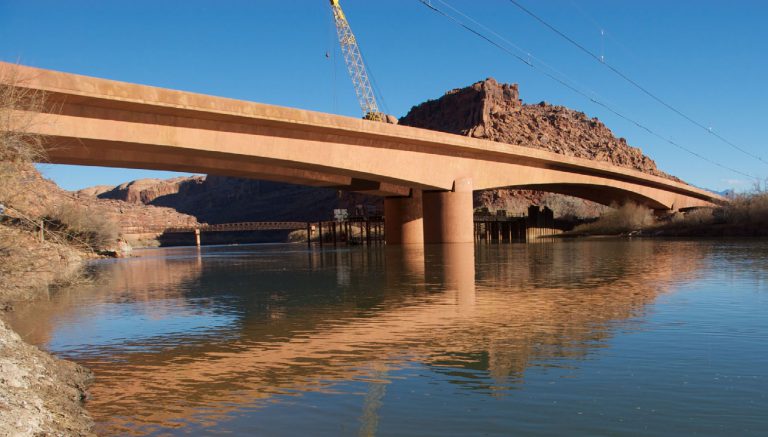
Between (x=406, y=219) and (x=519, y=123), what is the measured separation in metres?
78.1

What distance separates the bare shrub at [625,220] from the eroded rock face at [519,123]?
4400 cm

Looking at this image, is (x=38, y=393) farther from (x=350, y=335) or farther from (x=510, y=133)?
(x=510, y=133)

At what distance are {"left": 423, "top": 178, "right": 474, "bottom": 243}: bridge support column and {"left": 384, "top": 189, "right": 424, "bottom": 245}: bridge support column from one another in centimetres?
620

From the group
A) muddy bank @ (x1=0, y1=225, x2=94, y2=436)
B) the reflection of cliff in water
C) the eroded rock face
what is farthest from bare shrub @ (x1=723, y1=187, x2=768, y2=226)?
muddy bank @ (x1=0, y1=225, x2=94, y2=436)


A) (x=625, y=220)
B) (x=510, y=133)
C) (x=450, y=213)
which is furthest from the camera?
(x=510, y=133)

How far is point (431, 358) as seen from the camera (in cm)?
991

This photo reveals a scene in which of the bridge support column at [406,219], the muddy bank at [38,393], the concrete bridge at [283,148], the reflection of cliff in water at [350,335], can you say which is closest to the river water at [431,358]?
the reflection of cliff in water at [350,335]

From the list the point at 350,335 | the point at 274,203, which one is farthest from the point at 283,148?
the point at 274,203

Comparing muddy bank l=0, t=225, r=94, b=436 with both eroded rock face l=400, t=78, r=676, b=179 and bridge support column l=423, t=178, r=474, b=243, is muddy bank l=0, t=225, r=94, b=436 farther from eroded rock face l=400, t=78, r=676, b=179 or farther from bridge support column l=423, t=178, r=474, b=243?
eroded rock face l=400, t=78, r=676, b=179

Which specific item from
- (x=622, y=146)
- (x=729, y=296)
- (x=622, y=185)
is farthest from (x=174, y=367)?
(x=622, y=146)

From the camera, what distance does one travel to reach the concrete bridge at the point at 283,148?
30.0 meters

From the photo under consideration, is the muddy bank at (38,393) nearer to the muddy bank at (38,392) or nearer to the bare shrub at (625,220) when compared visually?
the muddy bank at (38,392)

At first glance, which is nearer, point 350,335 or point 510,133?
point 350,335

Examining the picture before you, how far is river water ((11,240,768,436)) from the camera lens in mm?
7066
